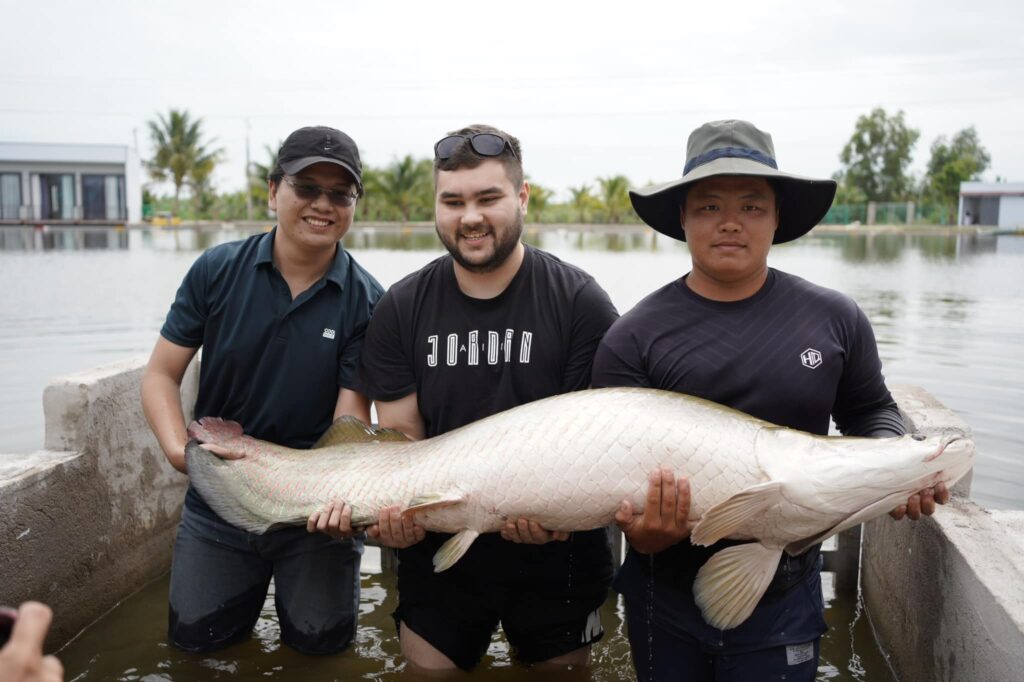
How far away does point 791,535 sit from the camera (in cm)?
278

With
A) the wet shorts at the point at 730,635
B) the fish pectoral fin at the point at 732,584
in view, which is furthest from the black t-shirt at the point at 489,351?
the fish pectoral fin at the point at 732,584

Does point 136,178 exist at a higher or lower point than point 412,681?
higher

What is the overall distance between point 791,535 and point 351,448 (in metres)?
1.71

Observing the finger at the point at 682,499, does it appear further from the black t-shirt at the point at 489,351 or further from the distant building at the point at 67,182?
the distant building at the point at 67,182

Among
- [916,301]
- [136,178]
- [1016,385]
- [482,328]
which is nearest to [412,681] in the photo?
[482,328]

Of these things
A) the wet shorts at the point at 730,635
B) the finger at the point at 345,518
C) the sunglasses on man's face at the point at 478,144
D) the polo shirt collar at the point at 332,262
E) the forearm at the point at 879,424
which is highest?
the sunglasses on man's face at the point at 478,144

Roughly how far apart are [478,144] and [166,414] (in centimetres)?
187

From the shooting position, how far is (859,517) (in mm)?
2738

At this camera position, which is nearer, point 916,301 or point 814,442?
point 814,442

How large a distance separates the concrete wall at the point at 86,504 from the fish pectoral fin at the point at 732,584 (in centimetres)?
285

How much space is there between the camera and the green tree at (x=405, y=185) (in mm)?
56156

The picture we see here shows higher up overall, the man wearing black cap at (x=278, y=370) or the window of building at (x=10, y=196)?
the window of building at (x=10, y=196)

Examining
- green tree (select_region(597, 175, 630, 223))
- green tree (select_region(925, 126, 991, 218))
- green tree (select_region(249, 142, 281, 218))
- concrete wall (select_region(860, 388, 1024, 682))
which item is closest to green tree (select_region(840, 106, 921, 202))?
green tree (select_region(925, 126, 991, 218))

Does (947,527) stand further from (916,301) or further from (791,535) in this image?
Result: (916,301)
